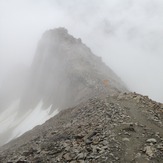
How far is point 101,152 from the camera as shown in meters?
25.3

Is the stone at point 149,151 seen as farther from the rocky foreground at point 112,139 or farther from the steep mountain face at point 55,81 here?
the steep mountain face at point 55,81

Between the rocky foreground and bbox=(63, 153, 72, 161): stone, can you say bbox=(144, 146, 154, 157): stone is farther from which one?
bbox=(63, 153, 72, 161): stone

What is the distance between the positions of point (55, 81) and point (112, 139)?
124069mm

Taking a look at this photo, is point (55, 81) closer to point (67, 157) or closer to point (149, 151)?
point (67, 157)

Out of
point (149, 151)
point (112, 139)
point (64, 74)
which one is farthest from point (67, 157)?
point (64, 74)

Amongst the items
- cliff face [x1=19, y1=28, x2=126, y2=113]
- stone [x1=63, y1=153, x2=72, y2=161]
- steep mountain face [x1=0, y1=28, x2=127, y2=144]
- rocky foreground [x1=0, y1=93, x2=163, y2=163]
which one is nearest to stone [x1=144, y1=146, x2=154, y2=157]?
rocky foreground [x1=0, y1=93, x2=163, y2=163]

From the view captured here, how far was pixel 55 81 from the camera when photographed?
150 meters

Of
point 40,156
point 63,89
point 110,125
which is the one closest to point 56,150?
point 40,156

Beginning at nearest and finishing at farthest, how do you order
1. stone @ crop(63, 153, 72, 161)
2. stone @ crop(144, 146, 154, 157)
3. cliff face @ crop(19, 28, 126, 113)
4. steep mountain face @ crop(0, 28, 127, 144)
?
stone @ crop(144, 146, 154, 157) < stone @ crop(63, 153, 72, 161) < cliff face @ crop(19, 28, 126, 113) < steep mountain face @ crop(0, 28, 127, 144)

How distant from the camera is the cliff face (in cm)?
10850

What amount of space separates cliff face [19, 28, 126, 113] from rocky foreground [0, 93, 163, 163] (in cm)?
5732

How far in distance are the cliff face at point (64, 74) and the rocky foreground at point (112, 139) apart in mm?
57319

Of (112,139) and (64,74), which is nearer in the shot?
(112,139)

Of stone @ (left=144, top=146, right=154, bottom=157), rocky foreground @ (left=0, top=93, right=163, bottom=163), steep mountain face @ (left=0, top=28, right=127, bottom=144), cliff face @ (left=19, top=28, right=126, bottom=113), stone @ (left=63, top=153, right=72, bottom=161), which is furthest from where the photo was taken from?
steep mountain face @ (left=0, top=28, right=127, bottom=144)
